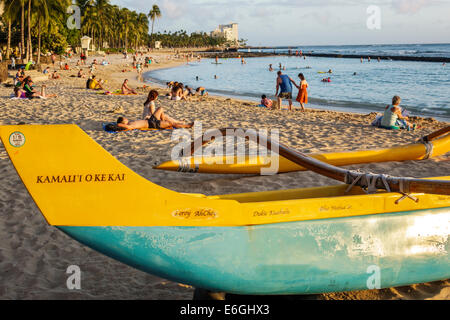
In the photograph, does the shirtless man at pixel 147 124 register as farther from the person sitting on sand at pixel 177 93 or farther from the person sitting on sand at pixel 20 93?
the person sitting on sand at pixel 20 93

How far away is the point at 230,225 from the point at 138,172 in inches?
145

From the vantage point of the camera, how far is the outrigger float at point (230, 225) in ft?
7.51

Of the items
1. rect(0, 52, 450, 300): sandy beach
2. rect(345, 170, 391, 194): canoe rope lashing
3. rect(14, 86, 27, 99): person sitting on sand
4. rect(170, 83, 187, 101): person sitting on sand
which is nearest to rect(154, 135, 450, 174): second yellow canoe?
rect(0, 52, 450, 300): sandy beach

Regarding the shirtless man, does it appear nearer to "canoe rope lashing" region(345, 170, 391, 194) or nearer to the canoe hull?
"canoe rope lashing" region(345, 170, 391, 194)

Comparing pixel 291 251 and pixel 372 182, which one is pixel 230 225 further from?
pixel 372 182

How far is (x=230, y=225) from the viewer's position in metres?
2.42

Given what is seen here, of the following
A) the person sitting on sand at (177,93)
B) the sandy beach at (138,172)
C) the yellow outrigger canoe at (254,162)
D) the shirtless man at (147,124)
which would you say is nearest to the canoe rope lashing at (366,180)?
the sandy beach at (138,172)

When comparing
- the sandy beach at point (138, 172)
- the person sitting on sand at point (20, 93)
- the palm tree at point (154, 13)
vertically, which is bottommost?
the sandy beach at point (138, 172)

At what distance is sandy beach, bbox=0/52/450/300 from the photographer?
301 cm

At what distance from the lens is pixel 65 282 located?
10.0 ft

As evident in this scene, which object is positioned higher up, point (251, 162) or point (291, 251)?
point (251, 162)

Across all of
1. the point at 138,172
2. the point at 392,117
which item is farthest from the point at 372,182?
the point at 392,117

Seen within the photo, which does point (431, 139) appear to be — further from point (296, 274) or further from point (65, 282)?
point (65, 282)

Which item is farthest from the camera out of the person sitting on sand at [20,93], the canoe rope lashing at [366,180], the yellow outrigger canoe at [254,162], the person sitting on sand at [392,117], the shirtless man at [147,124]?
the person sitting on sand at [20,93]
